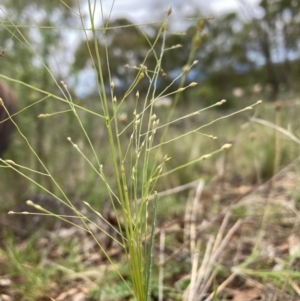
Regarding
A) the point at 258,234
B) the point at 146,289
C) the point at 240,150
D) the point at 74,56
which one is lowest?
the point at 240,150

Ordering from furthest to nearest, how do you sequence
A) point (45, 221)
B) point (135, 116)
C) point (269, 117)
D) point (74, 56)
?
point (269, 117), point (74, 56), point (45, 221), point (135, 116)

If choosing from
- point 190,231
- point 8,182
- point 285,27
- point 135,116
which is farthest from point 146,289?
point 285,27

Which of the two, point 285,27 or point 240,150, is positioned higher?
point 285,27

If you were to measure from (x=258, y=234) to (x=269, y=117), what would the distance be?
3.17 meters

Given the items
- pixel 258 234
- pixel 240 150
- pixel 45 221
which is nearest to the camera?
pixel 258 234

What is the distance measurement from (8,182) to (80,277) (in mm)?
→ 1305

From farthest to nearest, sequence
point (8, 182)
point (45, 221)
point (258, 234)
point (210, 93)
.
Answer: point (210, 93), point (8, 182), point (45, 221), point (258, 234)

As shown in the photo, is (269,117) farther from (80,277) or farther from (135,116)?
(135,116)

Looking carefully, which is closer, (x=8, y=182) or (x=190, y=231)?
(x=190, y=231)

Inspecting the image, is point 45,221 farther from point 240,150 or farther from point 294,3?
point 294,3

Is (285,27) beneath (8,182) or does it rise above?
above

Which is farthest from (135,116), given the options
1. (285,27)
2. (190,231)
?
(285,27)

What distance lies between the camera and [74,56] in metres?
3.19

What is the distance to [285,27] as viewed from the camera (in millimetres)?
6961
